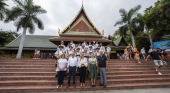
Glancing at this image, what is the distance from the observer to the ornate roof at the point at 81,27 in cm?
1416

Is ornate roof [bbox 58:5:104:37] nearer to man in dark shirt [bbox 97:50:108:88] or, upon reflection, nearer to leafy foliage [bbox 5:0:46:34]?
leafy foliage [bbox 5:0:46:34]

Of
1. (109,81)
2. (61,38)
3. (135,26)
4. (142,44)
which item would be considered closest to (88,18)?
(61,38)

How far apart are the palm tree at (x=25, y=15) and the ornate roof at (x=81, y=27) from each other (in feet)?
15.6

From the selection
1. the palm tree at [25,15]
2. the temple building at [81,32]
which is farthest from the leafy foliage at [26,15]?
the temple building at [81,32]

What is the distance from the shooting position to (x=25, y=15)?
14797 millimetres

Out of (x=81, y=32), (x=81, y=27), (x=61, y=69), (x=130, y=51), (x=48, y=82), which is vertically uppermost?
(x=81, y=27)

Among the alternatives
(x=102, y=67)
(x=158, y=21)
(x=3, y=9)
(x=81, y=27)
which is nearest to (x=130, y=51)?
(x=102, y=67)

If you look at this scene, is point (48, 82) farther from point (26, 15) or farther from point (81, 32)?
point (26, 15)

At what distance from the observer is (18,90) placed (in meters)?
4.55

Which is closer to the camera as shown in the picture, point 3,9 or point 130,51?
point 130,51

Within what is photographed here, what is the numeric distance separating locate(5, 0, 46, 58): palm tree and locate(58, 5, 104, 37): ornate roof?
4.77 metres

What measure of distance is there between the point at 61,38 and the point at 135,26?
14415 millimetres

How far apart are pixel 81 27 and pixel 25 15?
27.5 ft

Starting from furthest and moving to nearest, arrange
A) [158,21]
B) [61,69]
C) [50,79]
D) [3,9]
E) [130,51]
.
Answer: [158,21] → [3,9] → [130,51] → [50,79] → [61,69]
